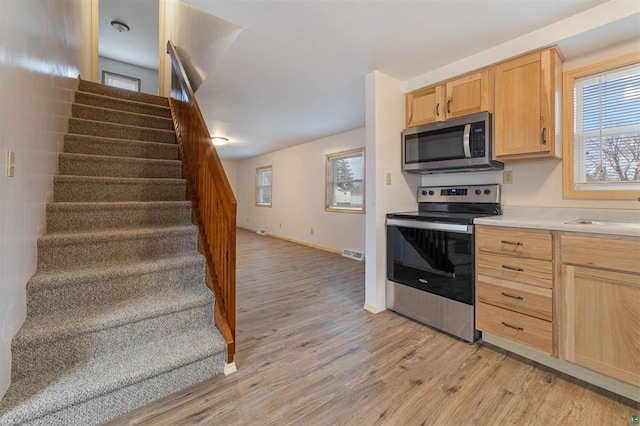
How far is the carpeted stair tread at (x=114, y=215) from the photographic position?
1831 mm

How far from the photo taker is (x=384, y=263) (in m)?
2.64

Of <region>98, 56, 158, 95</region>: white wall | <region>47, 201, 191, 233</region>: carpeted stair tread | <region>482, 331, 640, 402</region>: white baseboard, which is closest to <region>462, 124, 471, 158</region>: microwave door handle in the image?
<region>482, 331, 640, 402</region>: white baseboard

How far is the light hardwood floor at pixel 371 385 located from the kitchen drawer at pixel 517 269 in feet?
1.77

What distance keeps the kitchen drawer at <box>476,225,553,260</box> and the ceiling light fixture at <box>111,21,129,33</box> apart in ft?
22.4

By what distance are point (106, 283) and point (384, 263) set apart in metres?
2.09

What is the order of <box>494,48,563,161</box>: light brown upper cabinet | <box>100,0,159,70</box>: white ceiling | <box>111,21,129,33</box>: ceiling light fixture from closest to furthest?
<box>494,48,563,161</box>: light brown upper cabinet, <box>100,0,159,70</box>: white ceiling, <box>111,21,129,33</box>: ceiling light fixture

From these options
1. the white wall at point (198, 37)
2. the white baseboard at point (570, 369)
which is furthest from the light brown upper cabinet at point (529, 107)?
the white wall at point (198, 37)

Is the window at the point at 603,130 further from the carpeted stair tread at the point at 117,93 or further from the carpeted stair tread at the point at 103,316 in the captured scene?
the carpeted stair tread at the point at 117,93

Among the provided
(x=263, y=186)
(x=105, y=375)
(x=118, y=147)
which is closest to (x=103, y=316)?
(x=105, y=375)

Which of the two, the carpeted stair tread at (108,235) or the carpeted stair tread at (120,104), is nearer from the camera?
the carpeted stair tread at (108,235)

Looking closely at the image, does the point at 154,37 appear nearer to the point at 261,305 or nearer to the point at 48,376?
the point at 261,305

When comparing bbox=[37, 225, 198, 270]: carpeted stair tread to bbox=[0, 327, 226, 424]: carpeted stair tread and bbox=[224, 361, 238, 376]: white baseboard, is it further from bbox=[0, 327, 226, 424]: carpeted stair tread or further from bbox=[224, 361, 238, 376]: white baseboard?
bbox=[224, 361, 238, 376]: white baseboard

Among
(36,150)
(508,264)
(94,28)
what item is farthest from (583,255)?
(94,28)

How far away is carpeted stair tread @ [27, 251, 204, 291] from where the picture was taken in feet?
4.86
